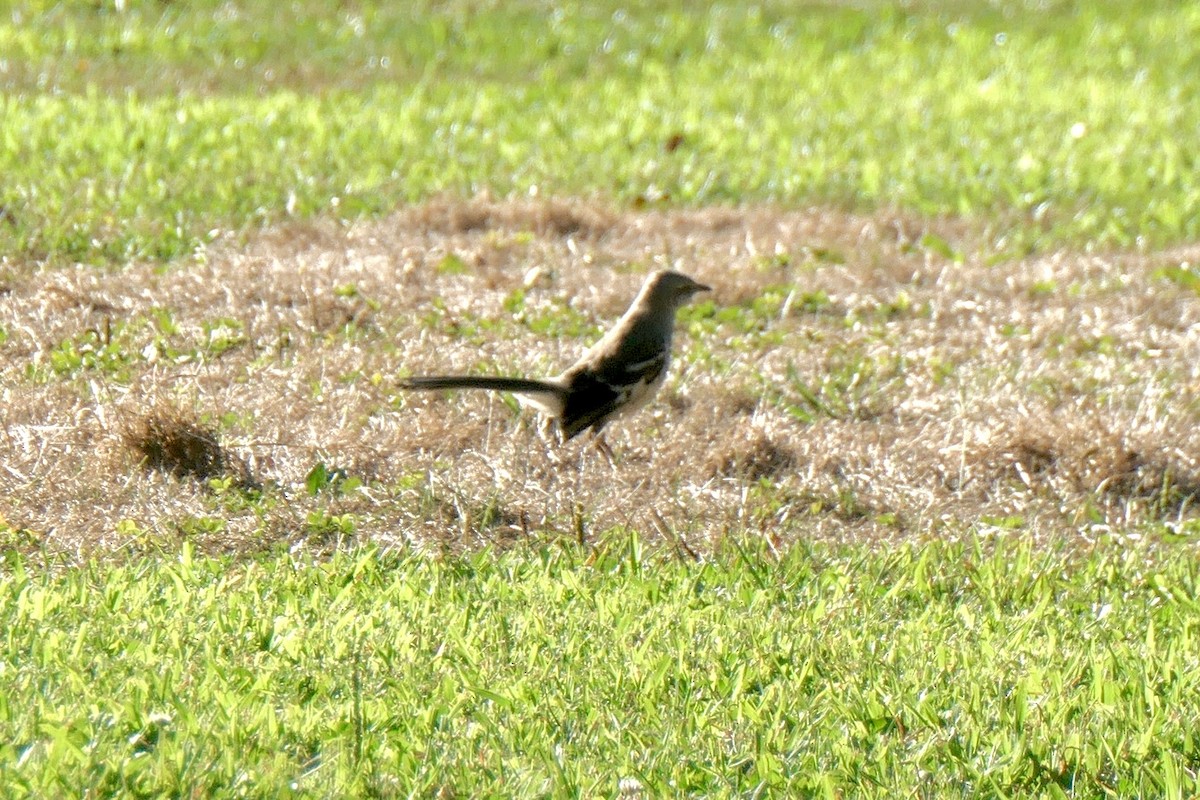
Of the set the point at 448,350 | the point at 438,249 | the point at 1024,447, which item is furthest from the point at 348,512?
the point at 438,249

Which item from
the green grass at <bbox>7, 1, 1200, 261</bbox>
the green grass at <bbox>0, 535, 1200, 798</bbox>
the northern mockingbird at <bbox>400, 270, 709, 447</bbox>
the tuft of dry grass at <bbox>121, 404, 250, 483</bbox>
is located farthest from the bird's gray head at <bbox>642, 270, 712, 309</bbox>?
the green grass at <bbox>7, 1, 1200, 261</bbox>

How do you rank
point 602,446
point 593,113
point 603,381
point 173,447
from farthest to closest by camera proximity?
point 593,113 → point 602,446 → point 603,381 → point 173,447

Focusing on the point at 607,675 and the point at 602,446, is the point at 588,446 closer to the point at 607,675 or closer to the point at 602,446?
the point at 602,446

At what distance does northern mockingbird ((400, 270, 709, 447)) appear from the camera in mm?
6551

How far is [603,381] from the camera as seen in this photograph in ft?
22.3

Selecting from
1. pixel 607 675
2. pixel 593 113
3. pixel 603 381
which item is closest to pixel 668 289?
pixel 603 381

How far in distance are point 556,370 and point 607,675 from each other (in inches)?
123

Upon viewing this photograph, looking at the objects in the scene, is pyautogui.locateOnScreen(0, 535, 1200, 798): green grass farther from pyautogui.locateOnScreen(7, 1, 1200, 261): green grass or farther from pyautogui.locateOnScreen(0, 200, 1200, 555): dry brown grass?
pyautogui.locateOnScreen(7, 1, 1200, 261): green grass

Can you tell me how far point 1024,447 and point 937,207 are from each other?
13.9ft

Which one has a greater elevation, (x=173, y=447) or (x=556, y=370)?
(x=173, y=447)

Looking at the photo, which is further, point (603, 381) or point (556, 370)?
point (556, 370)

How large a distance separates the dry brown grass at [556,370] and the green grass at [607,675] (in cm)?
43

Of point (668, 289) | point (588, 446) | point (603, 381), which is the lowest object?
point (588, 446)

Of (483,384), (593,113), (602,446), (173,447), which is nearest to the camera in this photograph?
(173,447)
